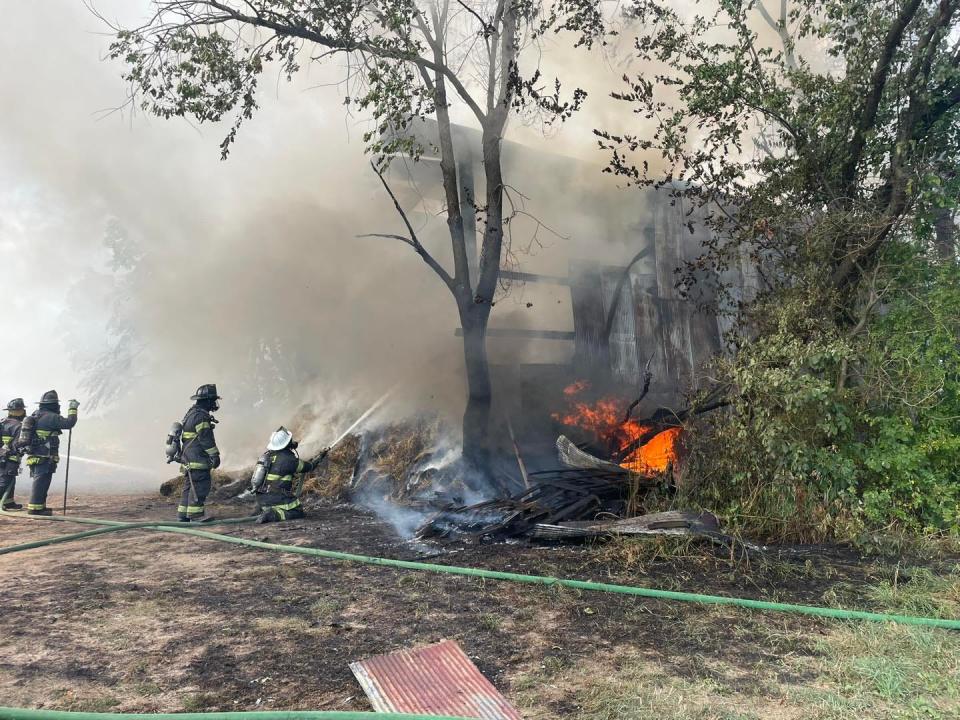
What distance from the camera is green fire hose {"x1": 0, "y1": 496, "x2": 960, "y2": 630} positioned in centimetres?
407

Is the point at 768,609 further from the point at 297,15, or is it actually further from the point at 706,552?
the point at 297,15

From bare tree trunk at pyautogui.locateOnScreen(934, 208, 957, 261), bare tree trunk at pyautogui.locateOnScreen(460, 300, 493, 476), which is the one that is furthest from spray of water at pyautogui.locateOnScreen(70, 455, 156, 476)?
bare tree trunk at pyautogui.locateOnScreen(934, 208, 957, 261)

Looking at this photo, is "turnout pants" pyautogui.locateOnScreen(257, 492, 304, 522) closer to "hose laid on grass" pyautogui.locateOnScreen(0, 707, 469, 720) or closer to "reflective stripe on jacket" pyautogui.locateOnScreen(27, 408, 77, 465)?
"reflective stripe on jacket" pyautogui.locateOnScreen(27, 408, 77, 465)

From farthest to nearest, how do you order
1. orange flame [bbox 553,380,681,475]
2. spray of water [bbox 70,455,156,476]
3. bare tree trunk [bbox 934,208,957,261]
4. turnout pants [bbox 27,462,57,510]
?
1. spray of water [bbox 70,455,156,476]
2. turnout pants [bbox 27,462,57,510]
3. orange flame [bbox 553,380,681,475]
4. bare tree trunk [bbox 934,208,957,261]

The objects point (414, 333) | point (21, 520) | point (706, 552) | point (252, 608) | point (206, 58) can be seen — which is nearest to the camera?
point (252, 608)

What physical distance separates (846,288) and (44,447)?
11426 millimetres

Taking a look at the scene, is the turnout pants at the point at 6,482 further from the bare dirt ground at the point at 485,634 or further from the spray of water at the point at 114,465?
the spray of water at the point at 114,465

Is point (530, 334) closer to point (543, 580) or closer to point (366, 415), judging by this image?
point (366, 415)

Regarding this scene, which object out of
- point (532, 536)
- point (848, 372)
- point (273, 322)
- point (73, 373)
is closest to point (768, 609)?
point (532, 536)

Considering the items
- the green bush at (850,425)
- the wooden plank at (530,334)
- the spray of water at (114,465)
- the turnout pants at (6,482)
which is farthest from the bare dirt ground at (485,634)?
the spray of water at (114,465)

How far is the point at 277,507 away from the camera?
8.69 m

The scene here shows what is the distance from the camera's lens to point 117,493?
13.5 metres

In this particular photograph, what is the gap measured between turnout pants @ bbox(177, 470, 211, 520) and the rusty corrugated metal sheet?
6.02 metres

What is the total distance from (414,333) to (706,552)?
7.97m
